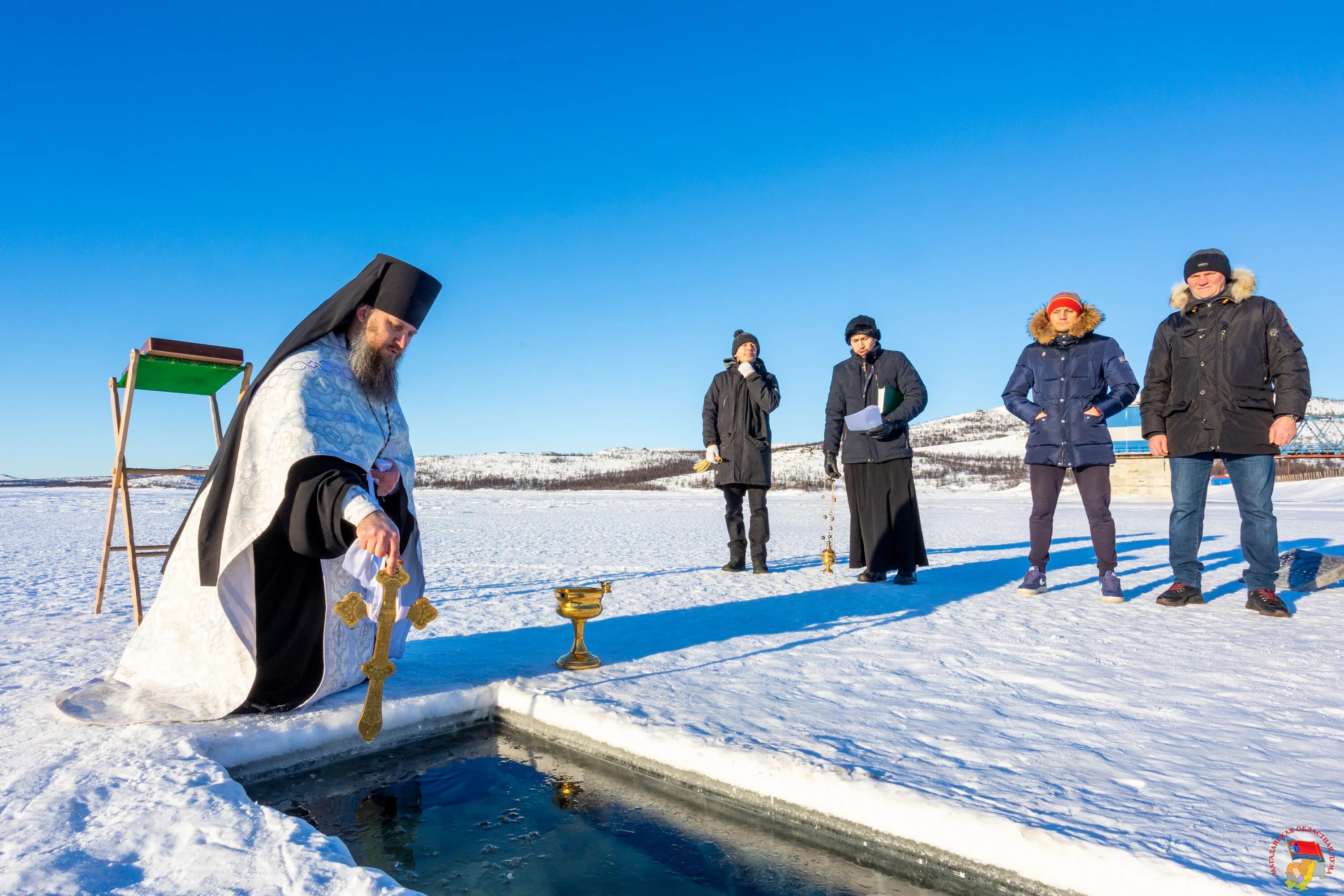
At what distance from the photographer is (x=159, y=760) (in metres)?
2.23

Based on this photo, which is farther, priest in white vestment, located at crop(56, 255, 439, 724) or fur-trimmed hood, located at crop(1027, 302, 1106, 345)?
fur-trimmed hood, located at crop(1027, 302, 1106, 345)

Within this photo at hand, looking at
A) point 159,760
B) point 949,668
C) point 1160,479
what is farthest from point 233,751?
point 1160,479

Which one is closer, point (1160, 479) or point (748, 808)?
point (748, 808)

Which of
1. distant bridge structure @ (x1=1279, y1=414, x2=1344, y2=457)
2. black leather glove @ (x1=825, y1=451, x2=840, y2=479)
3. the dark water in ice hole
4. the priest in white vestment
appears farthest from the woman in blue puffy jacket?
distant bridge structure @ (x1=1279, y1=414, x2=1344, y2=457)

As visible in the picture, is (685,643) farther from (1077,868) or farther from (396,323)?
(1077,868)

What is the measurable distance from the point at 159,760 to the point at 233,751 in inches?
8.7

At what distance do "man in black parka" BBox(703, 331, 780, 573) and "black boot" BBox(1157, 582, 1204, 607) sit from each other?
288cm

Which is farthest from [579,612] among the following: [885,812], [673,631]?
[885,812]

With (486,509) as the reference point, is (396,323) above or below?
above

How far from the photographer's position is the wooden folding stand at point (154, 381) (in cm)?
447

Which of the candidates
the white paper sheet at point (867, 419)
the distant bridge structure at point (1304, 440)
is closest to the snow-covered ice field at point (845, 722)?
the white paper sheet at point (867, 419)

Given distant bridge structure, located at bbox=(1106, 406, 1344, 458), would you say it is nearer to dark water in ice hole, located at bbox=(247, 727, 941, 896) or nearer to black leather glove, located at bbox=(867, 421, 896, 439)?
black leather glove, located at bbox=(867, 421, 896, 439)

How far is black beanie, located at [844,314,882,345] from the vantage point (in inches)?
252

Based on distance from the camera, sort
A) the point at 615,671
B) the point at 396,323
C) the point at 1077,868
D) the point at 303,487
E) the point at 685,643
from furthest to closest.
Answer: the point at 685,643 < the point at 615,671 < the point at 396,323 < the point at 303,487 < the point at 1077,868
